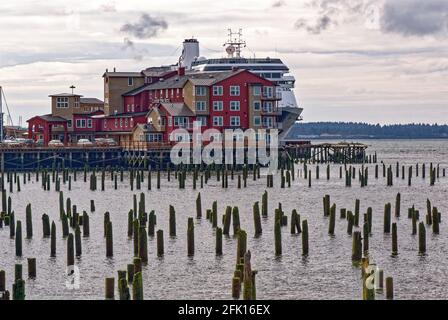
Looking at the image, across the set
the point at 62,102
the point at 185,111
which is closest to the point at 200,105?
the point at 185,111

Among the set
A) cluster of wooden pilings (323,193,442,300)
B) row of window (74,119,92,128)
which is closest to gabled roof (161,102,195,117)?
row of window (74,119,92,128)

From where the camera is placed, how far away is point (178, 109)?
469ft

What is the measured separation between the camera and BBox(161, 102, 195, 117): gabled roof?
465 ft

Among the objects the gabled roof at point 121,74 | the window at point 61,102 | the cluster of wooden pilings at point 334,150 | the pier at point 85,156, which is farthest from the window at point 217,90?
the window at point 61,102

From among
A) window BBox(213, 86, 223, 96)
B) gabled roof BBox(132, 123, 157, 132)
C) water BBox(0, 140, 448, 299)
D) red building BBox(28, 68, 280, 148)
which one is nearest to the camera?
water BBox(0, 140, 448, 299)

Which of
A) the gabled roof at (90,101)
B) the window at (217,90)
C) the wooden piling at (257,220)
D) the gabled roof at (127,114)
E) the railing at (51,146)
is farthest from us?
the gabled roof at (90,101)

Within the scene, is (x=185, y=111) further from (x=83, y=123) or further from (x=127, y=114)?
(x=83, y=123)

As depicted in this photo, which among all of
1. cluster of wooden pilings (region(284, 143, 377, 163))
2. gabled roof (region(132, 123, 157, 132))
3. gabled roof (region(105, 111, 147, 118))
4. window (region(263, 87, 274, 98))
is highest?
window (region(263, 87, 274, 98))

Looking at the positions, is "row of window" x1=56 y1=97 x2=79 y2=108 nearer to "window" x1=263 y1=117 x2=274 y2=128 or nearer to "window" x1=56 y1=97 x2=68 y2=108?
"window" x1=56 y1=97 x2=68 y2=108

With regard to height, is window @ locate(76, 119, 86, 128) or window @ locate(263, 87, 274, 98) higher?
window @ locate(263, 87, 274, 98)

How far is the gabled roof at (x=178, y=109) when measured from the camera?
142m

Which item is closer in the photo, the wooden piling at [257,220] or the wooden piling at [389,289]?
the wooden piling at [389,289]

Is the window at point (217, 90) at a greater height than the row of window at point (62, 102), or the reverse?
the window at point (217, 90)

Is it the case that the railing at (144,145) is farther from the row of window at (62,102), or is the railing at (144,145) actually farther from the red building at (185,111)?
the row of window at (62,102)
